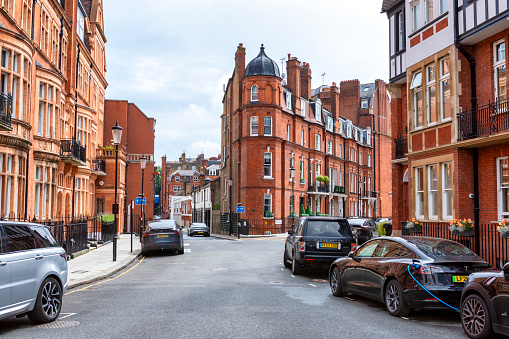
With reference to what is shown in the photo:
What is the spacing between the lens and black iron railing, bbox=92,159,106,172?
36.5 m

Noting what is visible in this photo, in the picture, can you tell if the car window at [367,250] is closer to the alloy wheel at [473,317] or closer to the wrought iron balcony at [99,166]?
the alloy wheel at [473,317]

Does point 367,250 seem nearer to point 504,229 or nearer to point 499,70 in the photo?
point 504,229

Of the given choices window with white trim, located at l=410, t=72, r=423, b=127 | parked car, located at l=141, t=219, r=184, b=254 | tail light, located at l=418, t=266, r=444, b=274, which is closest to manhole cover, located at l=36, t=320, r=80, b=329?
tail light, located at l=418, t=266, r=444, b=274

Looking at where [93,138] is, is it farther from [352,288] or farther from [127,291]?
[352,288]

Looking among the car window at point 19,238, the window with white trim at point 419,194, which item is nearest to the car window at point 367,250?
the car window at point 19,238

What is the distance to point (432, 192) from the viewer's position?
55.8 ft

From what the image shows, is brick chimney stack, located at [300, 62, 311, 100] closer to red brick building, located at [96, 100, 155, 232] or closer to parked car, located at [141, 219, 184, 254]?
red brick building, located at [96, 100, 155, 232]

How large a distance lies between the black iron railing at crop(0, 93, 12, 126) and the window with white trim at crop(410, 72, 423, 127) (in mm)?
14163

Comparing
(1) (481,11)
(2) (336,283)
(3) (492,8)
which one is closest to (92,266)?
(2) (336,283)

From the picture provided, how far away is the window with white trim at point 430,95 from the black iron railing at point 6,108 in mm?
14232

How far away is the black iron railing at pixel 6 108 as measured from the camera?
635 inches

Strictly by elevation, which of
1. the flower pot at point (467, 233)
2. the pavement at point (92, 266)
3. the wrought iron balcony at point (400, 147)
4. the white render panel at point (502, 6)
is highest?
the white render panel at point (502, 6)

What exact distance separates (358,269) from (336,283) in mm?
1030

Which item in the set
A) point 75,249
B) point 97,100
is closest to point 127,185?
point 97,100
